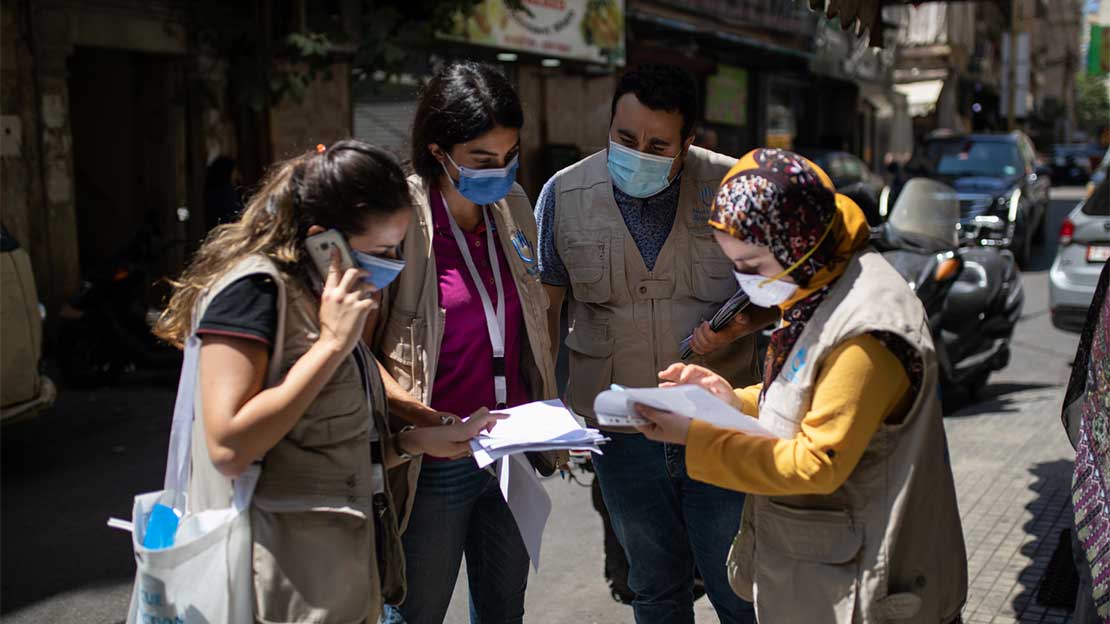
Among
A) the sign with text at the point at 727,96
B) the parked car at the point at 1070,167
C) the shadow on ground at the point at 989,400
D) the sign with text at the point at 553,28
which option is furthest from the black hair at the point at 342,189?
the parked car at the point at 1070,167

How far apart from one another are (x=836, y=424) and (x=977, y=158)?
16304 mm

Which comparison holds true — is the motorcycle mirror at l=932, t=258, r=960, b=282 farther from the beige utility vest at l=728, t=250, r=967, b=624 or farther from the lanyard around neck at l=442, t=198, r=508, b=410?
the beige utility vest at l=728, t=250, r=967, b=624

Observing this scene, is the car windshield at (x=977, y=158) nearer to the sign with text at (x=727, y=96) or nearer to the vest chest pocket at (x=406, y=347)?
the sign with text at (x=727, y=96)

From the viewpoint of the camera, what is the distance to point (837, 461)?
1991mm

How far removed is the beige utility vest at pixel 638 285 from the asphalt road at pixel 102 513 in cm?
157

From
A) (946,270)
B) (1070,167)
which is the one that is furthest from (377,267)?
(1070,167)

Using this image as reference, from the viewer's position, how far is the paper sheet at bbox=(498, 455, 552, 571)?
2.65 meters

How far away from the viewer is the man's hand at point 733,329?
2.85 m

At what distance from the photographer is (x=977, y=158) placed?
16906 mm

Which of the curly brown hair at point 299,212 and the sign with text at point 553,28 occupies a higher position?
the sign with text at point 553,28

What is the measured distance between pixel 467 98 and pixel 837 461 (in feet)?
4.02

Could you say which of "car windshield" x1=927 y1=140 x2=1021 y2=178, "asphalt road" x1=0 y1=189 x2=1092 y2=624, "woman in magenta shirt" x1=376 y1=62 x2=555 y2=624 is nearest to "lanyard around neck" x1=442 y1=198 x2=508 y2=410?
"woman in magenta shirt" x1=376 y1=62 x2=555 y2=624

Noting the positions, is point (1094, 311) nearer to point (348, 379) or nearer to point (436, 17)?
point (348, 379)

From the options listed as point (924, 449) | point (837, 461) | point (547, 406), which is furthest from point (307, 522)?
point (924, 449)
